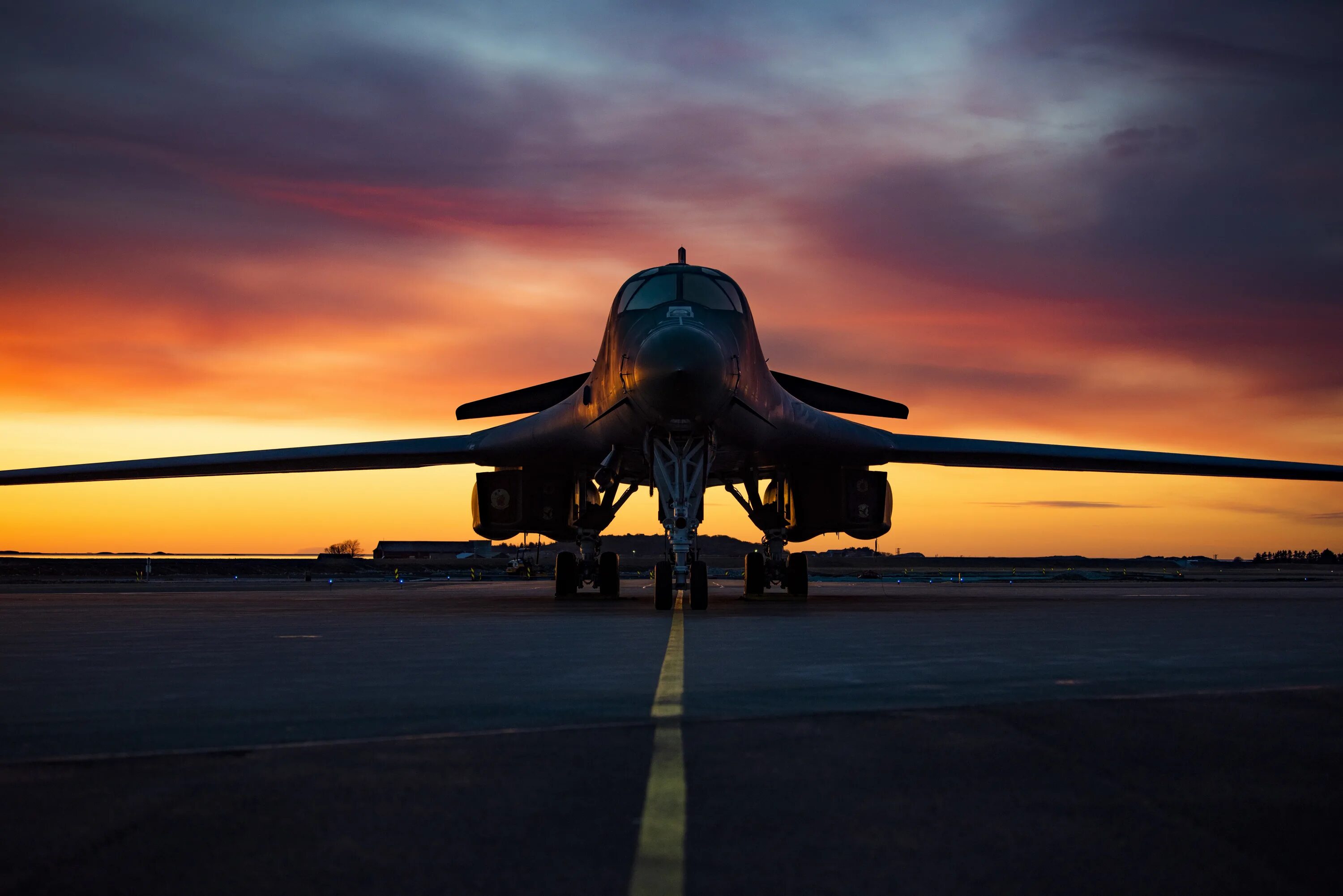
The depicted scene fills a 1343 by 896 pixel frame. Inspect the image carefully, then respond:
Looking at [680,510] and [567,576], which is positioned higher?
[680,510]

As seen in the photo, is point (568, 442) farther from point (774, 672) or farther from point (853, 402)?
point (774, 672)

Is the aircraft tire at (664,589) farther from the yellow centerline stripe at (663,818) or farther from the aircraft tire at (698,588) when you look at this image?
the yellow centerline stripe at (663,818)

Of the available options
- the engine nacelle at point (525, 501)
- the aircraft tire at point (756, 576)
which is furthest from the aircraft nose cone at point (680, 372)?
the aircraft tire at point (756, 576)

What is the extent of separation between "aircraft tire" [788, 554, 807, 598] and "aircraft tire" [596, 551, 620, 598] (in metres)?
2.84

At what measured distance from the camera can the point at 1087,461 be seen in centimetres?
1931

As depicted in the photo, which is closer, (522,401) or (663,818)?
(663,818)

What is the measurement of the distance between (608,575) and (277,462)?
20.5 ft

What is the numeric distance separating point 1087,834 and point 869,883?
69cm

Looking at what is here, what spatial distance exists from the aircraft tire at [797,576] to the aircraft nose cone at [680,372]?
5.51 metres

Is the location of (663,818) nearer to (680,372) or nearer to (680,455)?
→ (680,372)

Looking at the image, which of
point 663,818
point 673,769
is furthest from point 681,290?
point 663,818

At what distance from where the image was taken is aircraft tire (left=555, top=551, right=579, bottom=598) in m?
18.0

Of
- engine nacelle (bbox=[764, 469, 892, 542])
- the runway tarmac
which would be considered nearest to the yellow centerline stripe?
the runway tarmac

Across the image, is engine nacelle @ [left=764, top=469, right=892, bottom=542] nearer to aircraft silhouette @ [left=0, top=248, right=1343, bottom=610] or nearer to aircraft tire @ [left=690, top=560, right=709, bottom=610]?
aircraft silhouette @ [left=0, top=248, right=1343, bottom=610]
